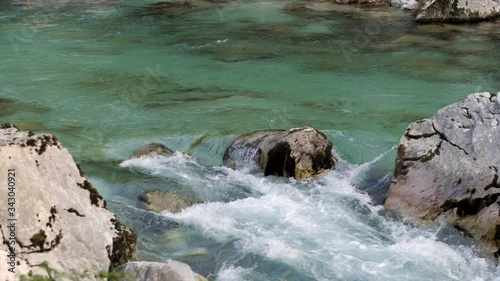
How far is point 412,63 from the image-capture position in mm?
17641

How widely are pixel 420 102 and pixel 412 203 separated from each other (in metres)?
5.64

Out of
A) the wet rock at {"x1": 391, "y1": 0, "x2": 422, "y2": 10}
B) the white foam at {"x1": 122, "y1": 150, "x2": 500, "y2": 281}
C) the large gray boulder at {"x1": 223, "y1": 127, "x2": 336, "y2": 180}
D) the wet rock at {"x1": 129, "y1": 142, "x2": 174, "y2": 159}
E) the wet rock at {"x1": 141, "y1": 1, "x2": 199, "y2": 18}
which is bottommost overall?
the white foam at {"x1": 122, "y1": 150, "x2": 500, "y2": 281}

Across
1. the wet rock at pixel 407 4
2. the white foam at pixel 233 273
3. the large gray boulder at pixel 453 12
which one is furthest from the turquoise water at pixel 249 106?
the wet rock at pixel 407 4

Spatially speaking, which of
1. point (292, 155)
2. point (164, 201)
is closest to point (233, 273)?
point (164, 201)

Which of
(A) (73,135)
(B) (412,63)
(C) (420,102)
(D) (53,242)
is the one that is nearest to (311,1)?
(B) (412,63)

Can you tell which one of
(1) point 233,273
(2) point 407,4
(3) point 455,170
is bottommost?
(1) point 233,273

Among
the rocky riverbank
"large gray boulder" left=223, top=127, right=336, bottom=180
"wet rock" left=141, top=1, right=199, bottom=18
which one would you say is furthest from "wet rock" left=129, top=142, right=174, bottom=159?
"wet rock" left=141, top=1, right=199, bottom=18

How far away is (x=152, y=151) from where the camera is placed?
11453mm

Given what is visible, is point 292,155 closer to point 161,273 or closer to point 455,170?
point 455,170

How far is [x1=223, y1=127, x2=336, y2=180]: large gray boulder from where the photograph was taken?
1048 centimetres

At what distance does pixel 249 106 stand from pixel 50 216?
849 cm

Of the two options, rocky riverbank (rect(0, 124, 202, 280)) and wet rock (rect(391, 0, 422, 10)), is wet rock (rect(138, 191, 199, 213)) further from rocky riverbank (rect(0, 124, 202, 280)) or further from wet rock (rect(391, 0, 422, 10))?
wet rock (rect(391, 0, 422, 10))

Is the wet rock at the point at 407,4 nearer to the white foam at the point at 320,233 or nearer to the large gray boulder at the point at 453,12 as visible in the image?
the large gray boulder at the point at 453,12

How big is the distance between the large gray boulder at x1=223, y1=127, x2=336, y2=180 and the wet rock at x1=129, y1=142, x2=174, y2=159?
1.08 meters
